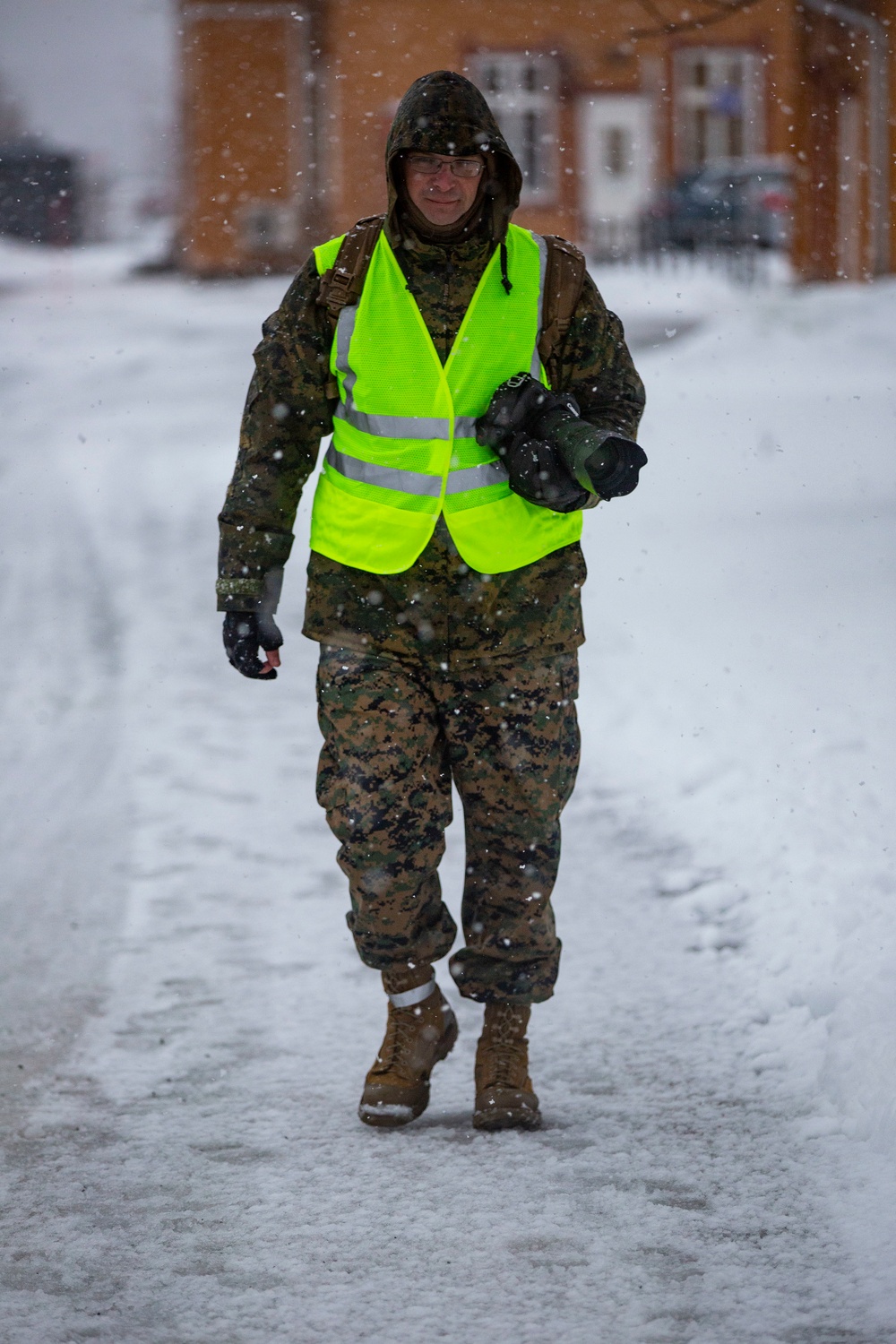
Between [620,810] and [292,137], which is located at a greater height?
[292,137]

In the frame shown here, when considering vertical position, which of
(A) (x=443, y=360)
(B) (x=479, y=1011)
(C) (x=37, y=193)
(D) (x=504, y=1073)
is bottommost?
(B) (x=479, y=1011)

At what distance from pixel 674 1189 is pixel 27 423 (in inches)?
575

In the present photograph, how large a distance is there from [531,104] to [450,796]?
849 inches

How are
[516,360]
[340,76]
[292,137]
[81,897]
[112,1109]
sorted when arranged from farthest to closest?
[292,137] < [340,76] < [81,897] < [112,1109] < [516,360]

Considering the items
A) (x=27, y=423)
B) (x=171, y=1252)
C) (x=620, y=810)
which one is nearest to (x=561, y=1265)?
(x=171, y=1252)

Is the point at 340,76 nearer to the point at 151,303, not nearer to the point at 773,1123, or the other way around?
the point at 151,303

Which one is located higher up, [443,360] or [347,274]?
[347,274]

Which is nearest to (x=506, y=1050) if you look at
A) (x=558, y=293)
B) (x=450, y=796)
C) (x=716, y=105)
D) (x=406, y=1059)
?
(x=406, y=1059)

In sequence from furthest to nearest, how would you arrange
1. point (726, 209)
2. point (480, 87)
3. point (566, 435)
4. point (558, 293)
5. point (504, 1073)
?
point (726, 209) → point (480, 87) → point (504, 1073) → point (558, 293) → point (566, 435)

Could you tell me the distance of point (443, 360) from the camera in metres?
2.82

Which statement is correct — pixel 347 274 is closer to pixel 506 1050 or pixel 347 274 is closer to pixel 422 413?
pixel 422 413

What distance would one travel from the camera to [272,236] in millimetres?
25031

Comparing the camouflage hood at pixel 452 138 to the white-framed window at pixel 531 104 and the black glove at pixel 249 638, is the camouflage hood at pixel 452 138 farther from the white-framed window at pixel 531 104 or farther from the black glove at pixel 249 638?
the white-framed window at pixel 531 104

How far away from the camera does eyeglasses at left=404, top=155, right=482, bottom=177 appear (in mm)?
2773
